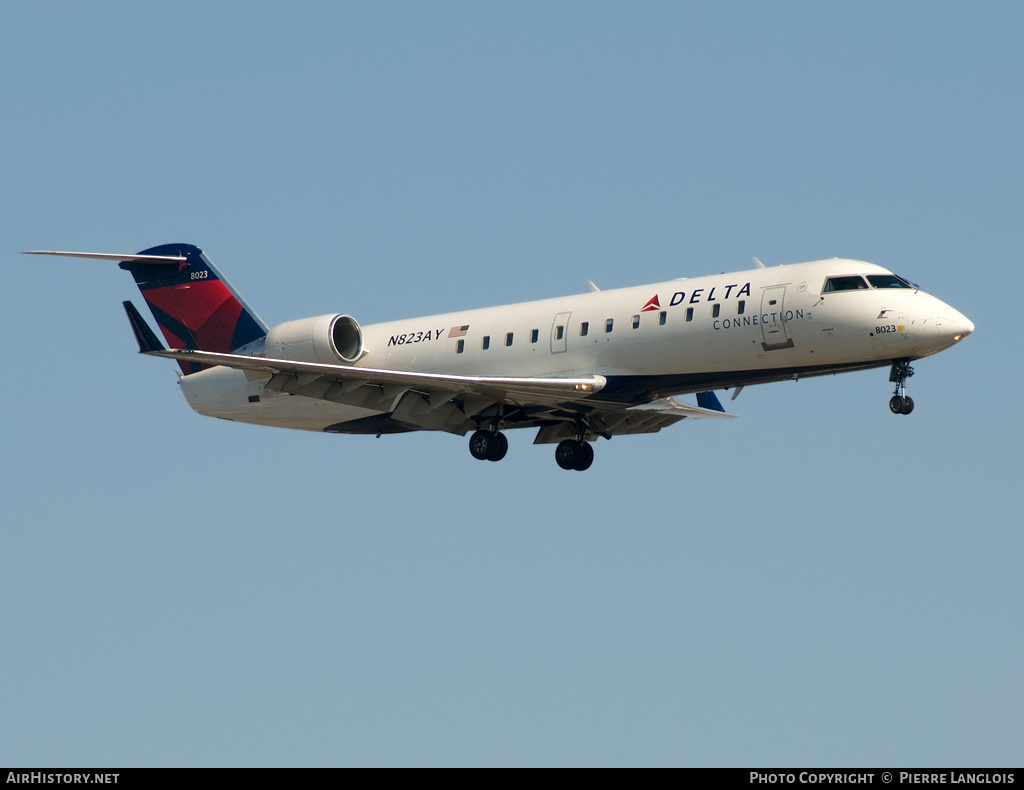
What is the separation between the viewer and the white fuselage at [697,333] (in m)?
27.5

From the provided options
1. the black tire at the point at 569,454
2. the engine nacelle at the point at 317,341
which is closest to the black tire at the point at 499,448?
the black tire at the point at 569,454

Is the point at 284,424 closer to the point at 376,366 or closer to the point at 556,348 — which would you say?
the point at 376,366

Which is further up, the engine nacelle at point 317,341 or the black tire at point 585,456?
the engine nacelle at point 317,341

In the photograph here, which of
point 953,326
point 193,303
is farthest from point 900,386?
point 193,303

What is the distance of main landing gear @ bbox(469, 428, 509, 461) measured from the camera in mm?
31594

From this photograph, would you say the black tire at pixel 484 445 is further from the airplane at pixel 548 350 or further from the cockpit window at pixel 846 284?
the cockpit window at pixel 846 284

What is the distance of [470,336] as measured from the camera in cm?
3186

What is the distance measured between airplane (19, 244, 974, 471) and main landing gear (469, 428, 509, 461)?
0.11ft

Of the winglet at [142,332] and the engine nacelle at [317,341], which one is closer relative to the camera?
the winglet at [142,332]

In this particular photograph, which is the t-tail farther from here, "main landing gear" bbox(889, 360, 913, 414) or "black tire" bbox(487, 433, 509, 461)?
"main landing gear" bbox(889, 360, 913, 414)

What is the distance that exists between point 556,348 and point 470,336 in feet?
7.52

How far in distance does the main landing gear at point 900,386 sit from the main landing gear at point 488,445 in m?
8.30
